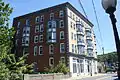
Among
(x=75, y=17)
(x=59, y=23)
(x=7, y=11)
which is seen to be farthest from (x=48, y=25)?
(x=7, y=11)

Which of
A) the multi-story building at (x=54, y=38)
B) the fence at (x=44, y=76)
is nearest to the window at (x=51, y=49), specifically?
the multi-story building at (x=54, y=38)

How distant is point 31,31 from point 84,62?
16.5 m

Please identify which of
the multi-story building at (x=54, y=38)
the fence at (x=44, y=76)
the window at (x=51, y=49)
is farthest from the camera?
the window at (x=51, y=49)

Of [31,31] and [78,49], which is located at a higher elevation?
[31,31]

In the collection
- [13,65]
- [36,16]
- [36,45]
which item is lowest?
[13,65]

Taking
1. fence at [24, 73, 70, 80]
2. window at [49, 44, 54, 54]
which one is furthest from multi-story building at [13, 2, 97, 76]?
fence at [24, 73, 70, 80]

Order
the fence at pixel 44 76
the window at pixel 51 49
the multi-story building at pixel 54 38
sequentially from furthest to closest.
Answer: the window at pixel 51 49
the multi-story building at pixel 54 38
the fence at pixel 44 76

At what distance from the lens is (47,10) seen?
2208 inches

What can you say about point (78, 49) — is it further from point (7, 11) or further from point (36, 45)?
point (7, 11)

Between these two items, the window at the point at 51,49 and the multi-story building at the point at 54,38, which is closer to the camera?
the multi-story building at the point at 54,38

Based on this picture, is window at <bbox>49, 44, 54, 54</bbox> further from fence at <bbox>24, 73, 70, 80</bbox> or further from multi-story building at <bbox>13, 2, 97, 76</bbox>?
fence at <bbox>24, 73, 70, 80</bbox>

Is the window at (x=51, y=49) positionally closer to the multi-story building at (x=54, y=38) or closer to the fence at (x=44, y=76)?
the multi-story building at (x=54, y=38)

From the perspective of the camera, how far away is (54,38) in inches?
2061

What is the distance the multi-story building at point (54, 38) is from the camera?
168 feet
